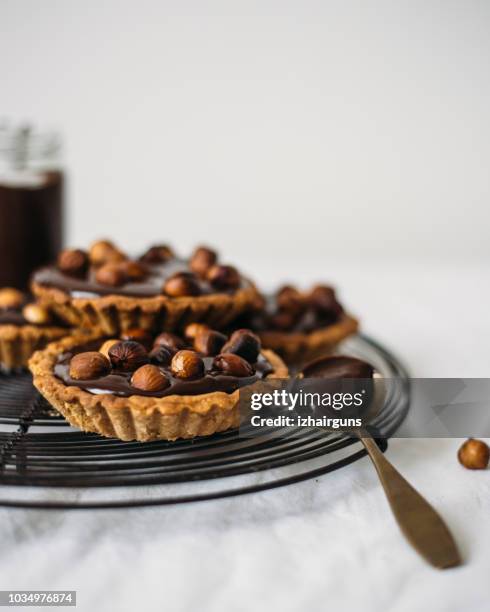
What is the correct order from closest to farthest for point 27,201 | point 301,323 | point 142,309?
point 142,309
point 301,323
point 27,201

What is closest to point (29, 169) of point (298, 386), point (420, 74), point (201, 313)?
point (201, 313)

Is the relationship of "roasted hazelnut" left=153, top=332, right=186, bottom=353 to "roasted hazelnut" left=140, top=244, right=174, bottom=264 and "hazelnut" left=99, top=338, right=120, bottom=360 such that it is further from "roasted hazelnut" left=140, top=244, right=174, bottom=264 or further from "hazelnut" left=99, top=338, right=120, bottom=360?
"roasted hazelnut" left=140, top=244, right=174, bottom=264

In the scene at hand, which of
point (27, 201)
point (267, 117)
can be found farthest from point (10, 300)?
point (267, 117)

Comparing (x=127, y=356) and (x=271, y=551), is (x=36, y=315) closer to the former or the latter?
(x=127, y=356)

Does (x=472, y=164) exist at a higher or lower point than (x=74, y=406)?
higher

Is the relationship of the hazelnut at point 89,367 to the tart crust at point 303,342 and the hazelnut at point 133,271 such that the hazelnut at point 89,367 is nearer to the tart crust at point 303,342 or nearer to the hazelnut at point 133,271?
the hazelnut at point 133,271

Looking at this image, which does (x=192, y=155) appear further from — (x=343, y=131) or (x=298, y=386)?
(x=298, y=386)

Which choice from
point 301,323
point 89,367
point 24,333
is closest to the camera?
point 89,367

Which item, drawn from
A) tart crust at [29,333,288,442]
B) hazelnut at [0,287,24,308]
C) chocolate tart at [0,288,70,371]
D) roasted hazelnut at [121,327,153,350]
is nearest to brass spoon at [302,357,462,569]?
tart crust at [29,333,288,442]
